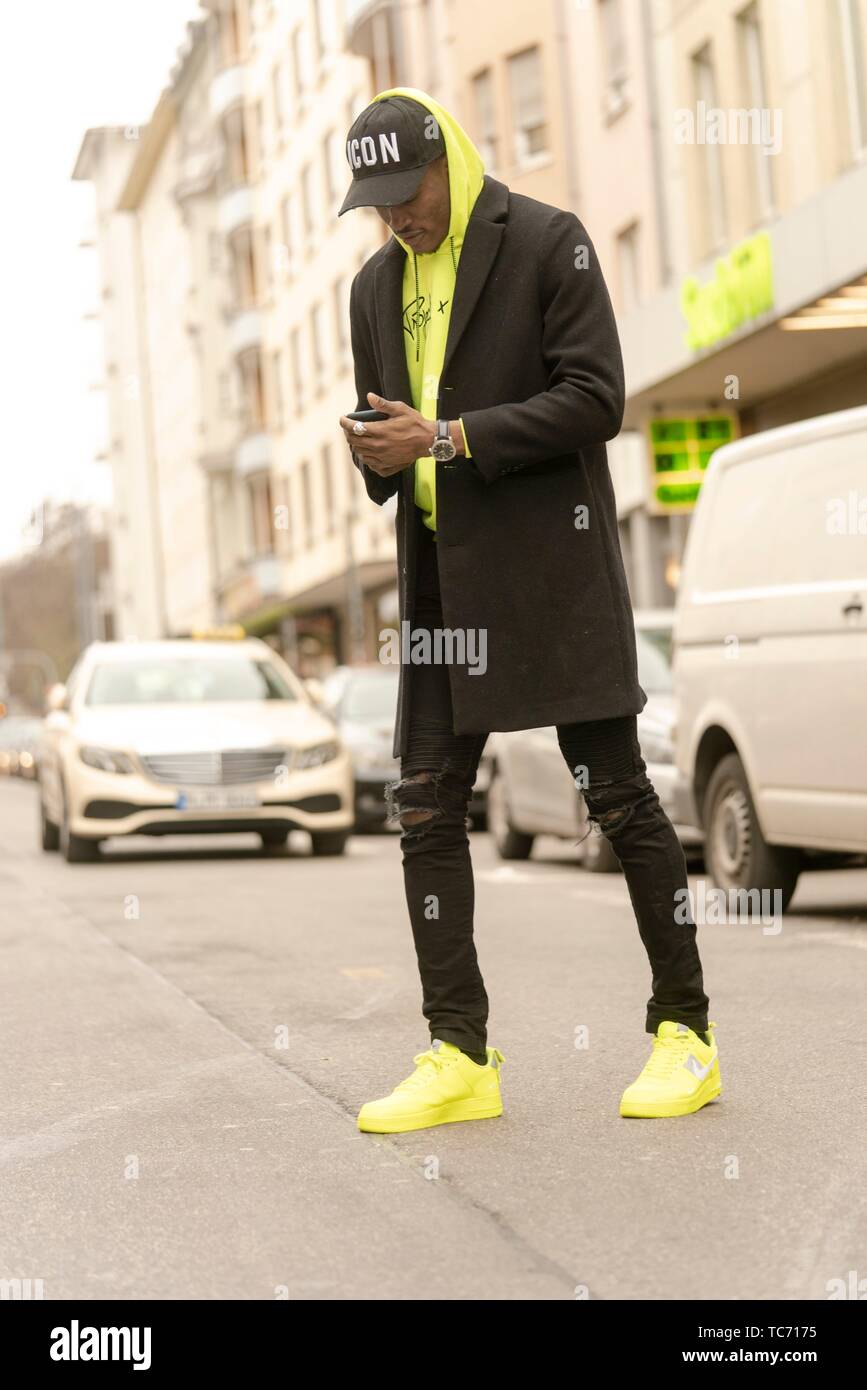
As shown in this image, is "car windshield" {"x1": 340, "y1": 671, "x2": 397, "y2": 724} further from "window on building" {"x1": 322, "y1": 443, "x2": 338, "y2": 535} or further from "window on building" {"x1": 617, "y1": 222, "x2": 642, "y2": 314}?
"window on building" {"x1": 322, "y1": 443, "x2": 338, "y2": 535}

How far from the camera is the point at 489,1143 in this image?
5.05m

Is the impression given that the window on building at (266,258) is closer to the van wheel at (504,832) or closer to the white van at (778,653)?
the van wheel at (504,832)

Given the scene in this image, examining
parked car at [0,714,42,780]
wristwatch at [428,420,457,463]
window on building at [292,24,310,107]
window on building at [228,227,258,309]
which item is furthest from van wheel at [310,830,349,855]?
parked car at [0,714,42,780]

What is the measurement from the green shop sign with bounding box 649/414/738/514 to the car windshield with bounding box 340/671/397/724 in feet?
11.3

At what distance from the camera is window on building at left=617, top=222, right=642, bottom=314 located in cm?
2941

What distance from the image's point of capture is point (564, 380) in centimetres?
509

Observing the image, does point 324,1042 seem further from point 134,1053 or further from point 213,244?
point 213,244

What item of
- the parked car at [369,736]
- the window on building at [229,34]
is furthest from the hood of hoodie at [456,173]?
the window on building at [229,34]

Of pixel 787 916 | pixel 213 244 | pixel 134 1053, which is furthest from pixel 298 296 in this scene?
pixel 134 1053

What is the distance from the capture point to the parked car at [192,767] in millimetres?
16234

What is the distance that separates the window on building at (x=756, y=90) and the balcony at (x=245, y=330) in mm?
35479

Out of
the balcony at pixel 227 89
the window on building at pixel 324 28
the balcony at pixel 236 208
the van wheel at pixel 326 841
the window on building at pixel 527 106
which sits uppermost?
the balcony at pixel 227 89

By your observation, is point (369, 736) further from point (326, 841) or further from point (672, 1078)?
point (672, 1078)
